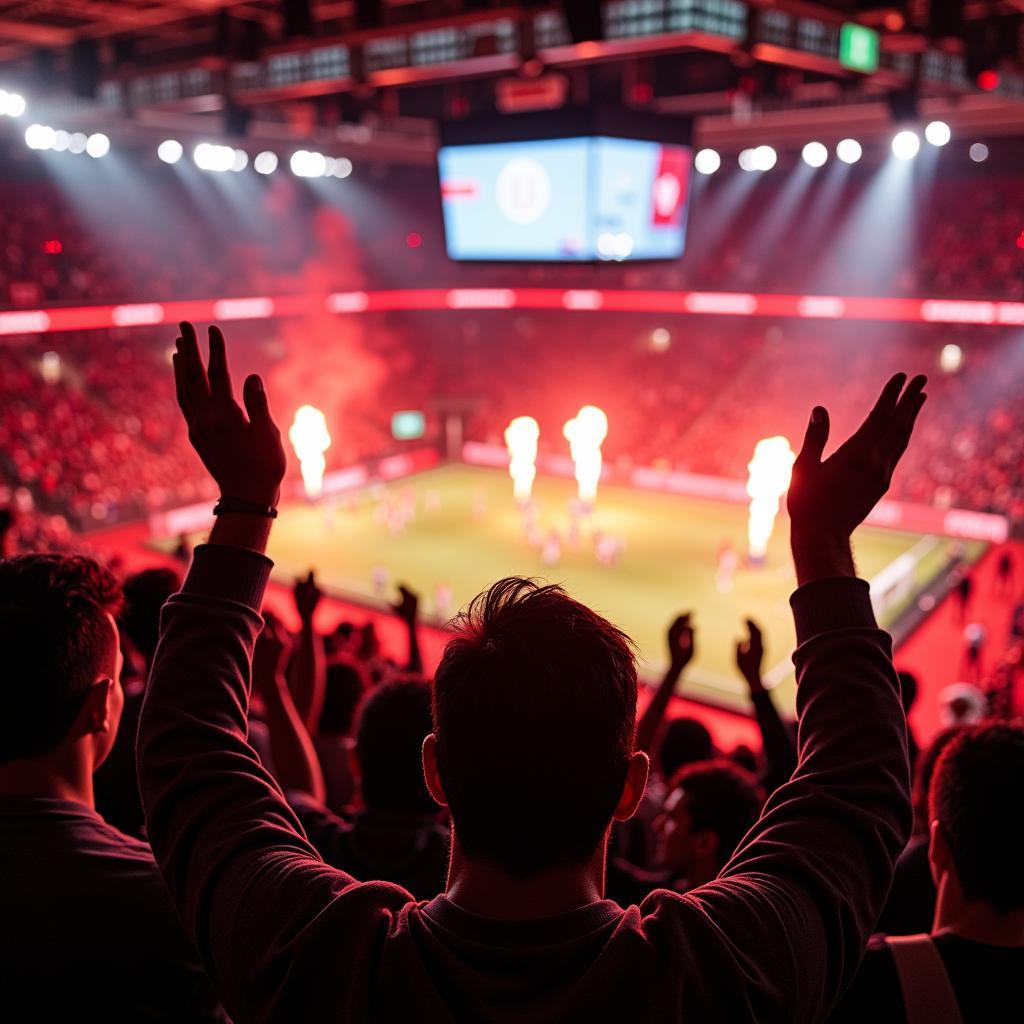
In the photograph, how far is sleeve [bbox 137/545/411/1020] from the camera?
1447mm

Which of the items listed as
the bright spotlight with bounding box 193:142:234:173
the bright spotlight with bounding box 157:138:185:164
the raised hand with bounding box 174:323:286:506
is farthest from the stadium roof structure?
the raised hand with bounding box 174:323:286:506

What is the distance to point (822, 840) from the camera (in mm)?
1600

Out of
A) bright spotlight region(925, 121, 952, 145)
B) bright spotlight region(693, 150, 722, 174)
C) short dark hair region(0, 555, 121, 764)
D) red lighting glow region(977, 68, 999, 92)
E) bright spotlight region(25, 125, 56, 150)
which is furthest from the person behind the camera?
bright spotlight region(693, 150, 722, 174)

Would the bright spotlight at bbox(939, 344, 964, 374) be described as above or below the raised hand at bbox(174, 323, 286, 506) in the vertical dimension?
below

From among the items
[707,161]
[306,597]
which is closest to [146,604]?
[306,597]

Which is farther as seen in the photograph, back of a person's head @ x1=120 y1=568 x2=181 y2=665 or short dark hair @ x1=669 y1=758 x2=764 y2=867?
back of a person's head @ x1=120 y1=568 x2=181 y2=665

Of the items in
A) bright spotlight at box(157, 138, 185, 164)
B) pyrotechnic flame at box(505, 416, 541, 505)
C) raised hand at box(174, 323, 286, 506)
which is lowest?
pyrotechnic flame at box(505, 416, 541, 505)

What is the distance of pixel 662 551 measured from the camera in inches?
957

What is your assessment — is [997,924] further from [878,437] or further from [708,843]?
[708,843]

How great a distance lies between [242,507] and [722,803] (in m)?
3.05

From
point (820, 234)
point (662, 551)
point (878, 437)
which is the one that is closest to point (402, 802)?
point (878, 437)

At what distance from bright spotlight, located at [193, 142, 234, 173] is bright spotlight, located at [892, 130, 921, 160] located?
21.2 m

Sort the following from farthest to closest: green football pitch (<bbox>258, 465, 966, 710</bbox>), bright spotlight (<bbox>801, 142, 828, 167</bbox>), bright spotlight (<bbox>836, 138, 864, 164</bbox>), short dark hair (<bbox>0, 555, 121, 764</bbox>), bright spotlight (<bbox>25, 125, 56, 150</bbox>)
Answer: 1. bright spotlight (<bbox>801, 142, 828, 167</bbox>)
2. bright spotlight (<bbox>836, 138, 864, 164</bbox>)
3. bright spotlight (<bbox>25, 125, 56, 150</bbox>)
4. green football pitch (<bbox>258, 465, 966, 710</bbox>)
5. short dark hair (<bbox>0, 555, 121, 764</bbox>)

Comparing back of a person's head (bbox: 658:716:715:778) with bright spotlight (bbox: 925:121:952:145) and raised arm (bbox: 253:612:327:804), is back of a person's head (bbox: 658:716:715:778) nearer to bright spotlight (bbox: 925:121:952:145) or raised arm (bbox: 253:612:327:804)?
raised arm (bbox: 253:612:327:804)
